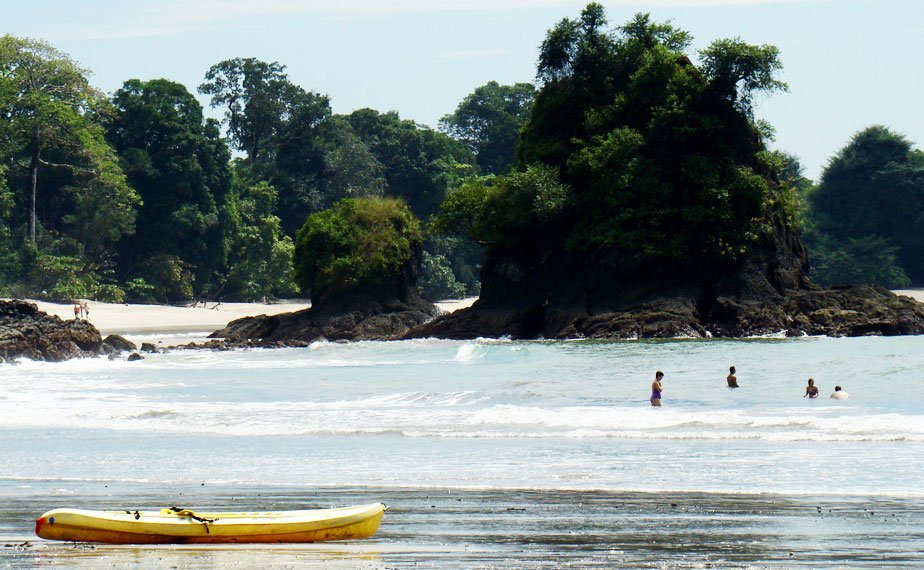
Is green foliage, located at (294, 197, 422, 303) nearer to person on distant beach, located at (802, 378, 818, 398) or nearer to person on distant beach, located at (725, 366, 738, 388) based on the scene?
person on distant beach, located at (725, 366, 738, 388)

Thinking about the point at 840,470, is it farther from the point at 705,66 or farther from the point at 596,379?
the point at 705,66

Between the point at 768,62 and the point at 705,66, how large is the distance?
83.4 inches

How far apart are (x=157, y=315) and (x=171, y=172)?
383 inches

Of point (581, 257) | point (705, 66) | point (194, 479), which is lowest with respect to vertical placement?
point (194, 479)

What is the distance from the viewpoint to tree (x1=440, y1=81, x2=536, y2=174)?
10125 centimetres

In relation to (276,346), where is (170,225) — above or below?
above

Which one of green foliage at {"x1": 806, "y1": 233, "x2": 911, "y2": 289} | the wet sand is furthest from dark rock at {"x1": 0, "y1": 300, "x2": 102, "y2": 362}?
green foliage at {"x1": 806, "y1": 233, "x2": 911, "y2": 289}

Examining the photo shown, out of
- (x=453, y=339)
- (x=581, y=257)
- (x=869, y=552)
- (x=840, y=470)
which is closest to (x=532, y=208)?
(x=581, y=257)

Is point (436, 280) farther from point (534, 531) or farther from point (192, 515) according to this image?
point (192, 515)

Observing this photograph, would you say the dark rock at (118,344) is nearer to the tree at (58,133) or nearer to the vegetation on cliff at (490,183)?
the vegetation on cliff at (490,183)

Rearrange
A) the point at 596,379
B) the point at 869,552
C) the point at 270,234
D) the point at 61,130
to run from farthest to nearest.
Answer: the point at 270,234 < the point at 61,130 < the point at 596,379 < the point at 869,552

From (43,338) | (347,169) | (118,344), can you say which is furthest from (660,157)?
(347,169)

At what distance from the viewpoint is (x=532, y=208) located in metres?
45.0

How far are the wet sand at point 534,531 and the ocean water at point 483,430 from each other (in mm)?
86
